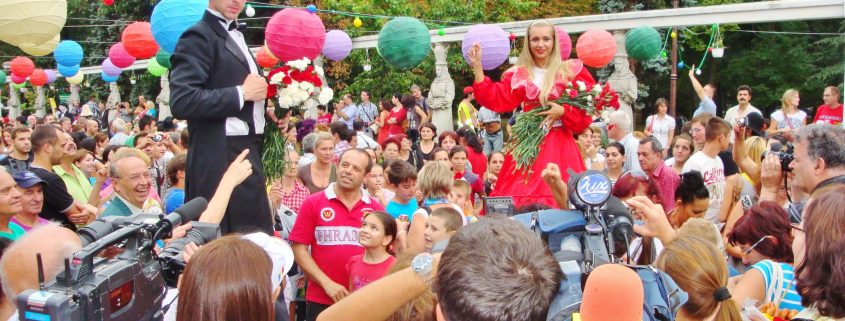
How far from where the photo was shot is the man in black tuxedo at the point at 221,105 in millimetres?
3472

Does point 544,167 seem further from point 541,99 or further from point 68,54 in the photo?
point 68,54

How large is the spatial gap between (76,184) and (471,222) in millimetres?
5834

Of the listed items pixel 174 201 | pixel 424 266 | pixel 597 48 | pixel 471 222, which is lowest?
pixel 174 201

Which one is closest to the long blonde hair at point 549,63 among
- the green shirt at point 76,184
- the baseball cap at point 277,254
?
the baseball cap at point 277,254

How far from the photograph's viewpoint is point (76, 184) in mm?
6781

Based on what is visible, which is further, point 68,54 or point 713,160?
point 68,54

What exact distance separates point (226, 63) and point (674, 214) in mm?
3614

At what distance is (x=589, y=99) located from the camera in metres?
4.63

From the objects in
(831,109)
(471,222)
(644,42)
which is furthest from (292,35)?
(831,109)

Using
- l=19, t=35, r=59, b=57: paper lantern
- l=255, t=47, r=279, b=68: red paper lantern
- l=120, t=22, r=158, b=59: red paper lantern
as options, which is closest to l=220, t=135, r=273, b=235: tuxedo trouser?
l=19, t=35, r=59, b=57: paper lantern

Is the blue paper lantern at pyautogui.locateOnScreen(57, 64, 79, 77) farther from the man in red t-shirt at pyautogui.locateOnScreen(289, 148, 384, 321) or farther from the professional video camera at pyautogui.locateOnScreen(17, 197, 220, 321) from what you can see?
the professional video camera at pyautogui.locateOnScreen(17, 197, 220, 321)

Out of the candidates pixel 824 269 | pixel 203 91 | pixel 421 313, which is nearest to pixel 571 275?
pixel 421 313

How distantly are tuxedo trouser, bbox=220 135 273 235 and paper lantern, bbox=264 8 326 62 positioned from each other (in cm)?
294

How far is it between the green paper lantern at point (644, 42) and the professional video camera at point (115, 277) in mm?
10058
